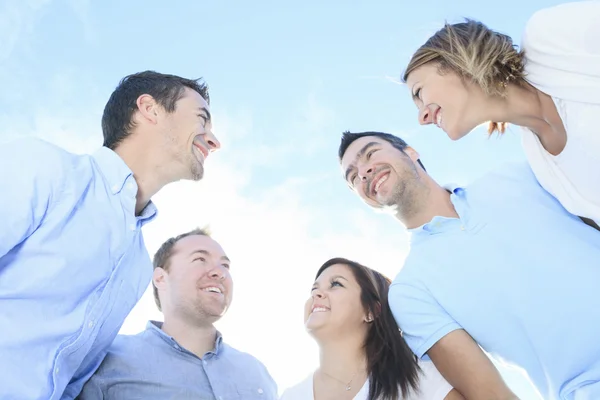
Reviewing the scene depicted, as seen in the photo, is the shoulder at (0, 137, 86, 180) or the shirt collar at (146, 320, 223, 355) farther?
the shirt collar at (146, 320, 223, 355)

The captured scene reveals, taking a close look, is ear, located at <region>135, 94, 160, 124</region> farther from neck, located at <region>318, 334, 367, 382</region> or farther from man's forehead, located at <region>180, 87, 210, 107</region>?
neck, located at <region>318, 334, 367, 382</region>

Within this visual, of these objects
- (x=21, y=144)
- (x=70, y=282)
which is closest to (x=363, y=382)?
(x=70, y=282)

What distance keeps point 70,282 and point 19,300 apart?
26 cm

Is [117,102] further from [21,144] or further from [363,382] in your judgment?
[363,382]

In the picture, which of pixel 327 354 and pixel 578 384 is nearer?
pixel 578 384

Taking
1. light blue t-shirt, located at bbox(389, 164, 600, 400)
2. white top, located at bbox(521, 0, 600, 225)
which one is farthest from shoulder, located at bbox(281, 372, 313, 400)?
white top, located at bbox(521, 0, 600, 225)

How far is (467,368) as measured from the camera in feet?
10.3

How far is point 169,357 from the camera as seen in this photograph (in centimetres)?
446

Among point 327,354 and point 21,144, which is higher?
point 21,144

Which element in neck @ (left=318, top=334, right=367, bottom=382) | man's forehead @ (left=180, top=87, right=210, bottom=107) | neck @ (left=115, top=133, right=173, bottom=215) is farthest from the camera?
man's forehead @ (left=180, top=87, right=210, bottom=107)

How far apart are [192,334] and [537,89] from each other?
11.2ft

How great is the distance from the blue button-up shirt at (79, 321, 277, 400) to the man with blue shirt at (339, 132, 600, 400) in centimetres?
167

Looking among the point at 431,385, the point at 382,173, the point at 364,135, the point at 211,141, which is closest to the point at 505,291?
the point at 431,385

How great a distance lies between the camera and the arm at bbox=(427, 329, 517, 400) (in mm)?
3072
